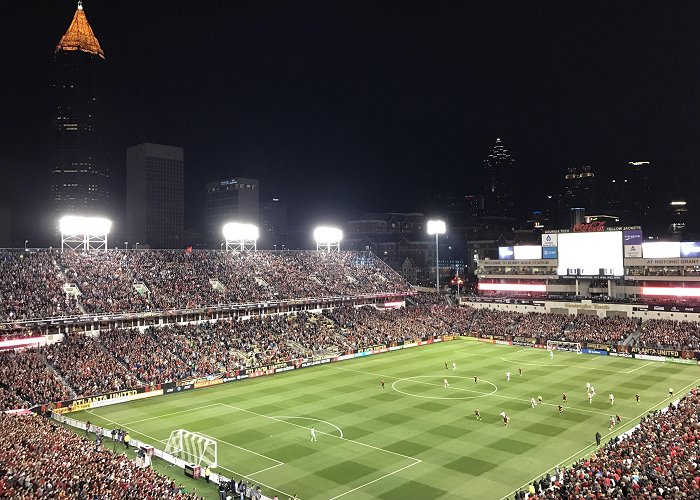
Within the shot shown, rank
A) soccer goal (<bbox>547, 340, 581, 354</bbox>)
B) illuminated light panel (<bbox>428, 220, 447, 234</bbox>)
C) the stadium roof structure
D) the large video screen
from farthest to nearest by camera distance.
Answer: the stadium roof structure < illuminated light panel (<bbox>428, 220, 447, 234</bbox>) < the large video screen < soccer goal (<bbox>547, 340, 581, 354</bbox>)

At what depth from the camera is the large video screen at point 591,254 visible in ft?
259

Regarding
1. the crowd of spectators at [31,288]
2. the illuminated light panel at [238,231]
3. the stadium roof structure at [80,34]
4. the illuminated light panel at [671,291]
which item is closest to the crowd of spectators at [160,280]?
the crowd of spectators at [31,288]

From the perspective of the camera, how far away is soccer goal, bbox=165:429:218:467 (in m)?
34.2

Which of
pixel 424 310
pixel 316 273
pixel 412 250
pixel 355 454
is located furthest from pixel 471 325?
pixel 412 250

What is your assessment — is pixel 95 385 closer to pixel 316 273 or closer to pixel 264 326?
pixel 264 326

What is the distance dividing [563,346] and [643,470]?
175 feet

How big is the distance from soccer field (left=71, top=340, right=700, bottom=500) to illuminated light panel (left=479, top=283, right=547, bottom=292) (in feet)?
78.6

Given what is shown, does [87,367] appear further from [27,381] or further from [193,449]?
[193,449]

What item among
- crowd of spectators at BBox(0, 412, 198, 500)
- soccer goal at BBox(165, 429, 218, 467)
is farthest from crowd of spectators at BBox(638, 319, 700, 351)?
crowd of spectators at BBox(0, 412, 198, 500)

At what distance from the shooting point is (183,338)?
61531 mm

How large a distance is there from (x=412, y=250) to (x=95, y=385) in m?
A: 144

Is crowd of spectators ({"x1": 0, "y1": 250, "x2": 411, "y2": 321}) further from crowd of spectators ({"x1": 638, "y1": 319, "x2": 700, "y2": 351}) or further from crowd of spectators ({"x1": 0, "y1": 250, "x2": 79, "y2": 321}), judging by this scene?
crowd of spectators ({"x1": 638, "y1": 319, "x2": 700, "y2": 351})

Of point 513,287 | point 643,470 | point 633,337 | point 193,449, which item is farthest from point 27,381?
point 513,287

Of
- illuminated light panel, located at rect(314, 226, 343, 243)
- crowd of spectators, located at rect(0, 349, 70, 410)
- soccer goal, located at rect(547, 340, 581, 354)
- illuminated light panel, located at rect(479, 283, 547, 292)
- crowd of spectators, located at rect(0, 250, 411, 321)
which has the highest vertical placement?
illuminated light panel, located at rect(314, 226, 343, 243)
